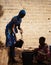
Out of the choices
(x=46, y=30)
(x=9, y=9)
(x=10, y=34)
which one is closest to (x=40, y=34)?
(x=46, y=30)

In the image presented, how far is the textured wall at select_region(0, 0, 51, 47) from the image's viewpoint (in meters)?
10.1

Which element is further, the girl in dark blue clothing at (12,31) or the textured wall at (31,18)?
the textured wall at (31,18)

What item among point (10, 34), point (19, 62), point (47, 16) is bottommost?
point (19, 62)

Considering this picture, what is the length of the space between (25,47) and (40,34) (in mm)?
670

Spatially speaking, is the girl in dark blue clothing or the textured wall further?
the textured wall

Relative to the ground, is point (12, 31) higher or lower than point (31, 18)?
lower

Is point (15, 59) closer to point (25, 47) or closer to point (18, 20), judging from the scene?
point (18, 20)

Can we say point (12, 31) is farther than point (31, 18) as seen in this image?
No

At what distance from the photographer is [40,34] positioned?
10.2 m

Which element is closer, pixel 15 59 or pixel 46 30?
pixel 15 59

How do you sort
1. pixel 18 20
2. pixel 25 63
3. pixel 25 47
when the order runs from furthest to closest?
1. pixel 25 47
2. pixel 18 20
3. pixel 25 63

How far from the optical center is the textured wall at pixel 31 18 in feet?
33.2

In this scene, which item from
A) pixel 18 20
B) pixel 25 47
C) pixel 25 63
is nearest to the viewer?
pixel 25 63

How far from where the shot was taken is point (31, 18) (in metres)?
10.2
